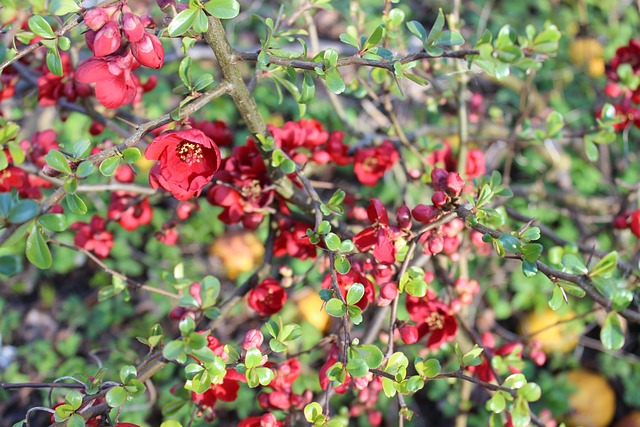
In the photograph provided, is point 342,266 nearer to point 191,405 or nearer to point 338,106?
point 191,405

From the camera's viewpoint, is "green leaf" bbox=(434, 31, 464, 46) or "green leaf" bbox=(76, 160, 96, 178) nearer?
"green leaf" bbox=(76, 160, 96, 178)

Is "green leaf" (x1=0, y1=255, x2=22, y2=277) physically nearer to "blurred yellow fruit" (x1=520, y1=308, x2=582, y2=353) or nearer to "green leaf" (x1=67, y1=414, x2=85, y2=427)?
"green leaf" (x1=67, y1=414, x2=85, y2=427)

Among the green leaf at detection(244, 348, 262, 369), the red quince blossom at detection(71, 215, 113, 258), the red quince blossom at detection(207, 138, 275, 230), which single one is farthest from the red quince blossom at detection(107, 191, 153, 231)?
the green leaf at detection(244, 348, 262, 369)

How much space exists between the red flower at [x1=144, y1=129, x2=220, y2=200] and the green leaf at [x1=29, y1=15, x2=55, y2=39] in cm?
20

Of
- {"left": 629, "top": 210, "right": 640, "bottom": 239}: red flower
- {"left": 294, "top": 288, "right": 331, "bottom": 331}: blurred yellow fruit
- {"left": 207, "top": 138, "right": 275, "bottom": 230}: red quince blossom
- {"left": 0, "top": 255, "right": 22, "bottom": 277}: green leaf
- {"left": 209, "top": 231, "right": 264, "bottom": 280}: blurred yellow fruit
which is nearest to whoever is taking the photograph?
{"left": 0, "top": 255, "right": 22, "bottom": 277}: green leaf

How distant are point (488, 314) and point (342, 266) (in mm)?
1403

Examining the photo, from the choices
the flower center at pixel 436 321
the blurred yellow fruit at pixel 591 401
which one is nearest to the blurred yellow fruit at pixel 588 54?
the blurred yellow fruit at pixel 591 401

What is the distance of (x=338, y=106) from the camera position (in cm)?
174

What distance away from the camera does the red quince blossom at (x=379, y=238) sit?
35.6 inches

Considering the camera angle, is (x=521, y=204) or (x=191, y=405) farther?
(x=521, y=204)

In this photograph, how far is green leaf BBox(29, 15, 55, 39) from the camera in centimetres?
75

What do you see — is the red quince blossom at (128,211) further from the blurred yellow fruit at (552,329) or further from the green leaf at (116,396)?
the blurred yellow fruit at (552,329)

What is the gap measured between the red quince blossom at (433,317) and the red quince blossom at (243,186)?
0.34 m

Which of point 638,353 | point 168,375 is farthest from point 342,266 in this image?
point 638,353
